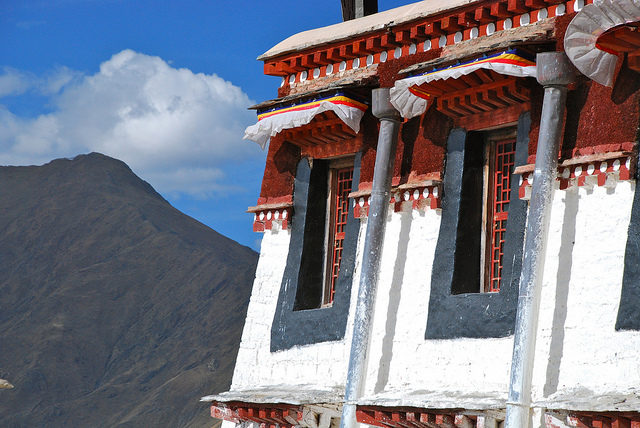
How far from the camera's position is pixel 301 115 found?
48.3ft

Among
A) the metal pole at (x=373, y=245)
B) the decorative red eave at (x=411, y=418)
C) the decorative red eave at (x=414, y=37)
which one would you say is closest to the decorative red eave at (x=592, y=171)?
the decorative red eave at (x=414, y=37)

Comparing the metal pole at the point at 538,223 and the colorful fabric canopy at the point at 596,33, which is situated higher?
the colorful fabric canopy at the point at 596,33

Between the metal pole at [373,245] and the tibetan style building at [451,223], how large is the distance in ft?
0.08

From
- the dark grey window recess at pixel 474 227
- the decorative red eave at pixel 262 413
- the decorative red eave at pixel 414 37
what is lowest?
the decorative red eave at pixel 262 413

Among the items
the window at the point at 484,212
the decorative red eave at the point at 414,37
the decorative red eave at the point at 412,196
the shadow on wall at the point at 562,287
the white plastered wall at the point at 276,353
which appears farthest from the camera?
the white plastered wall at the point at 276,353

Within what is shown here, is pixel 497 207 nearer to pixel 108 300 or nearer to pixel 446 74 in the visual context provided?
pixel 446 74

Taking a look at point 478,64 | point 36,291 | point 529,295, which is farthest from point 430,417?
point 36,291

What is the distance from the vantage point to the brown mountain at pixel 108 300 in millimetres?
56469

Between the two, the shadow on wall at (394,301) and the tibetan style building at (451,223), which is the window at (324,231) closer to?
the tibetan style building at (451,223)

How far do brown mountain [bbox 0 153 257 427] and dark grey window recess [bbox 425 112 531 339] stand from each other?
38.1 meters

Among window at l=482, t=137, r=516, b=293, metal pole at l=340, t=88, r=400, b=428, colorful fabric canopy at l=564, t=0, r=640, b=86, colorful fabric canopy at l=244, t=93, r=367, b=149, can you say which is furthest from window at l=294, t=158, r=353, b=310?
colorful fabric canopy at l=564, t=0, r=640, b=86

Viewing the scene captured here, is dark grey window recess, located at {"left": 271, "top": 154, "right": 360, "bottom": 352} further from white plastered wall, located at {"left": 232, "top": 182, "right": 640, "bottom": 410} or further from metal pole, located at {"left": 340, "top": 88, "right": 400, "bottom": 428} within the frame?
metal pole, located at {"left": 340, "top": 88, "right": 400, "bottom": 428}

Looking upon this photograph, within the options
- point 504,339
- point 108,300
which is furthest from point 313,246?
point 108,300

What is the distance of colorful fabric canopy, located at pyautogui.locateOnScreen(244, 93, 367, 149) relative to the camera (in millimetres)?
14273
